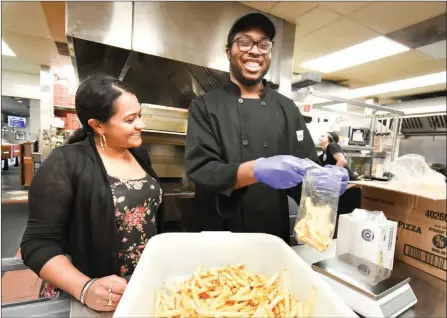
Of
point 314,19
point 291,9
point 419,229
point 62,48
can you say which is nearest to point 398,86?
point 314,19

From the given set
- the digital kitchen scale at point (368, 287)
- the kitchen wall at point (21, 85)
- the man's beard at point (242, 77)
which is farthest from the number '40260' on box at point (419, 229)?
the kitchen wall at point (21, 85)

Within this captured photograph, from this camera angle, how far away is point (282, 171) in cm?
94

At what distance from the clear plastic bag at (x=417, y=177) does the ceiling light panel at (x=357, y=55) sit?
2974 mm

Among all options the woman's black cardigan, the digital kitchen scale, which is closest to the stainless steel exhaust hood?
the woman's black cardigan

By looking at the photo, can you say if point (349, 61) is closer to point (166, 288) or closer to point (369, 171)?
point (369, 171)

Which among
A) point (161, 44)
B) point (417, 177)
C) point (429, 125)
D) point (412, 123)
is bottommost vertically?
point (417, 177)

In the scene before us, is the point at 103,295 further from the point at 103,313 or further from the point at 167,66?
the point at 167,66

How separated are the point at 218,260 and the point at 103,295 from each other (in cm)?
37

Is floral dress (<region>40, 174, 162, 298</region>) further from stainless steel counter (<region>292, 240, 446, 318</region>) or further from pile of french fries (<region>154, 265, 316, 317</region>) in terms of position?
stainless steel counter (<region>292, 240, 446, 318</region>)

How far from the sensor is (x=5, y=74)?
5758 mm

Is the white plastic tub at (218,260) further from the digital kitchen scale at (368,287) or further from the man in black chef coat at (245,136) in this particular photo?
the man in black chef coat at (245,136)

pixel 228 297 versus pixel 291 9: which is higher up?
pixel 291 9

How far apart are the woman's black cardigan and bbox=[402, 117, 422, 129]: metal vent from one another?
4733mm

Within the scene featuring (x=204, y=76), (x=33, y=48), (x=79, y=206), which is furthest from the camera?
(x=33, y=48)
